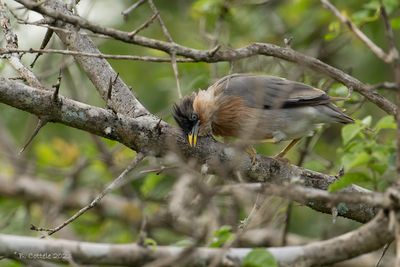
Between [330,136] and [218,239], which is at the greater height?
[330,136]

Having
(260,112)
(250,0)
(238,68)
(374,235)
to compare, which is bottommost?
(374,235)

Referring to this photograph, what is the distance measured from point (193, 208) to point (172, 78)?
434cm

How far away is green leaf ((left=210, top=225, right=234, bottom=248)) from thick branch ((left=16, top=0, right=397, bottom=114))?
936 mm

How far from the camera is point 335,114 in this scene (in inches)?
237

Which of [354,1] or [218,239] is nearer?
[218,239]

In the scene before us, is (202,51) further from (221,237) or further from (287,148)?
(287,148)

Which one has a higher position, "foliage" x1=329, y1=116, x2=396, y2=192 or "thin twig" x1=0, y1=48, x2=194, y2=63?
"thin twig" x1=0, y1=48, x2=194, y2=63

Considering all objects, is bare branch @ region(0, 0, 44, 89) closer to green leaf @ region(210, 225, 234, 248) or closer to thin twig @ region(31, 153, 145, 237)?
thin twig @ region(31, 153, 145, 237)

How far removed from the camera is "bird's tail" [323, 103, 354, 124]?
19.7 feet

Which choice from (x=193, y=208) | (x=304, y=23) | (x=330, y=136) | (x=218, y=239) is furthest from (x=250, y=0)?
(x=193, y=208)

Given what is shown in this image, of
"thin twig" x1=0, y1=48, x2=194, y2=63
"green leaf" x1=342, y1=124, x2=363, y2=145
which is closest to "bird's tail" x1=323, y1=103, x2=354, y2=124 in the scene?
"green leaf" x1=342, y1=124, x2=363, y2=145

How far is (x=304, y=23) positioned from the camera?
9781 millimetres

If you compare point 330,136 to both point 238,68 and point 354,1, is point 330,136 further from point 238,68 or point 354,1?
point 238,68

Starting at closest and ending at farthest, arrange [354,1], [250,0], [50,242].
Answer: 1. [50,242]
2. [250,0]
3. [354,1]
